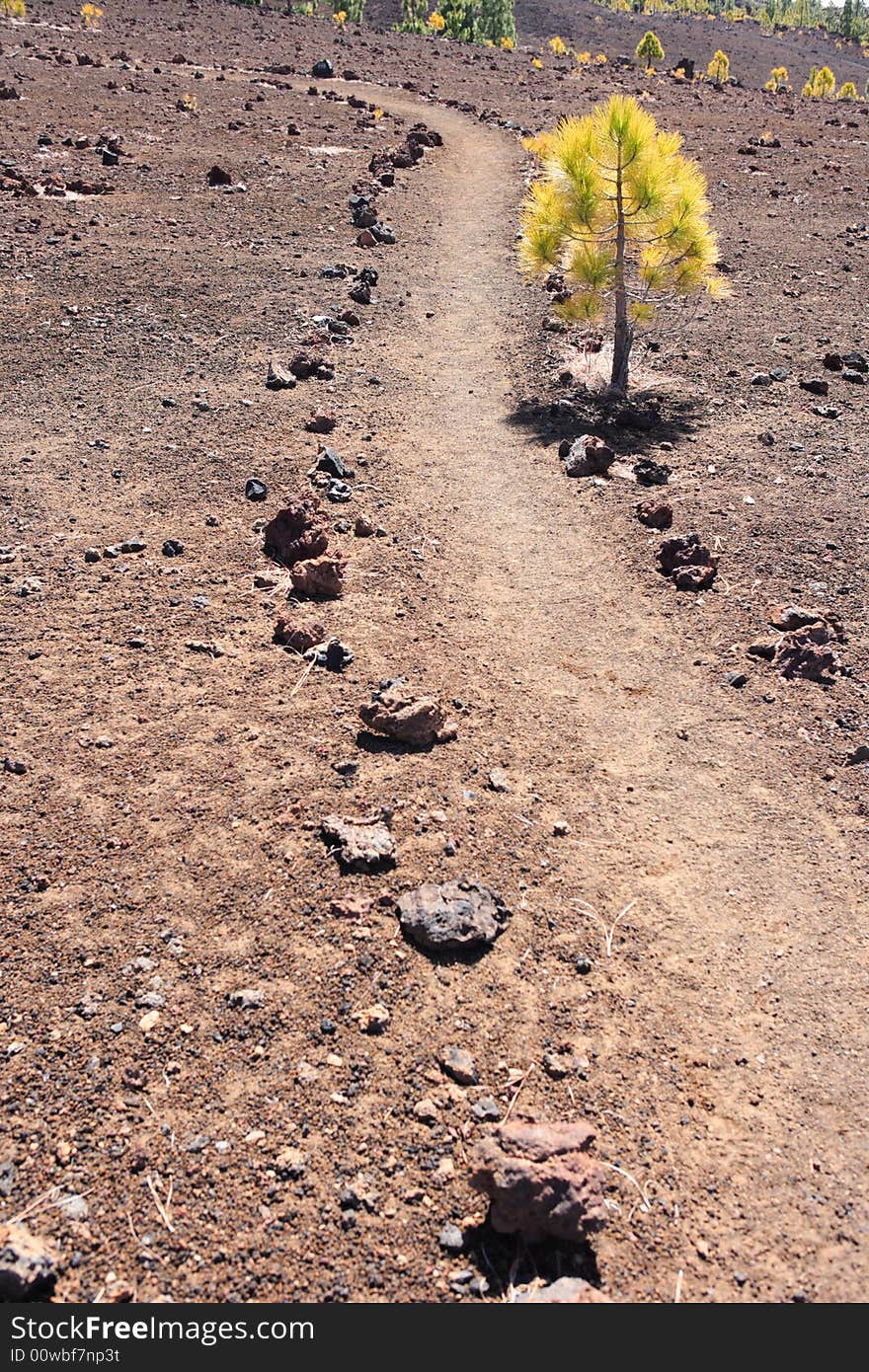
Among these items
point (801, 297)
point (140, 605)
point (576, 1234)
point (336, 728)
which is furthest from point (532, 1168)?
point (801, 297)

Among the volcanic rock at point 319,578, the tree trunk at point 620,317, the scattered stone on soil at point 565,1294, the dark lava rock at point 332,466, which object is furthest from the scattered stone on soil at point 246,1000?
the tree trunk at point 620,317

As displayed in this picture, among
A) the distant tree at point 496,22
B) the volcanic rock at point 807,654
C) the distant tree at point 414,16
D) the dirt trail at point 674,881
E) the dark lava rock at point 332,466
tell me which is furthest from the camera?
the distant tree at point 496,22

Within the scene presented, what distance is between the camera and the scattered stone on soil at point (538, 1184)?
2639 mm

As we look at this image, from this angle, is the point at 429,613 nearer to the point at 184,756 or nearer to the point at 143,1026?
the point at 184,756

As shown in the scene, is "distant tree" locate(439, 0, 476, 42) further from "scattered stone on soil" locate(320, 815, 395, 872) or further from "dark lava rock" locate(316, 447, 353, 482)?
"scattered stone on soil" locate(320, 815, 395, 872)

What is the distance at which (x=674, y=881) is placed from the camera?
13.4ft

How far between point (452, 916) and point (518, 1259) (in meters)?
1.23

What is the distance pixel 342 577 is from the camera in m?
5.78

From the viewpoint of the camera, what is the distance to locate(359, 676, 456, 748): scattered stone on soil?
454 centimetres

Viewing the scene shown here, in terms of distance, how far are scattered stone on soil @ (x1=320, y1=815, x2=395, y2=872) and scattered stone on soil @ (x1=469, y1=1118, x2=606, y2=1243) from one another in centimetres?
131

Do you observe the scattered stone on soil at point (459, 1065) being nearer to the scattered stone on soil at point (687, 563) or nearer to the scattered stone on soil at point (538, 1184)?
the scattered stone on soil at point (538, 1184)

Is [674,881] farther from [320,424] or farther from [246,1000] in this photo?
[320,424]

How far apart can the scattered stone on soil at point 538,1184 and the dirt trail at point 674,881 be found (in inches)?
8.6

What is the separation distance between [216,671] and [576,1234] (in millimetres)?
3279
